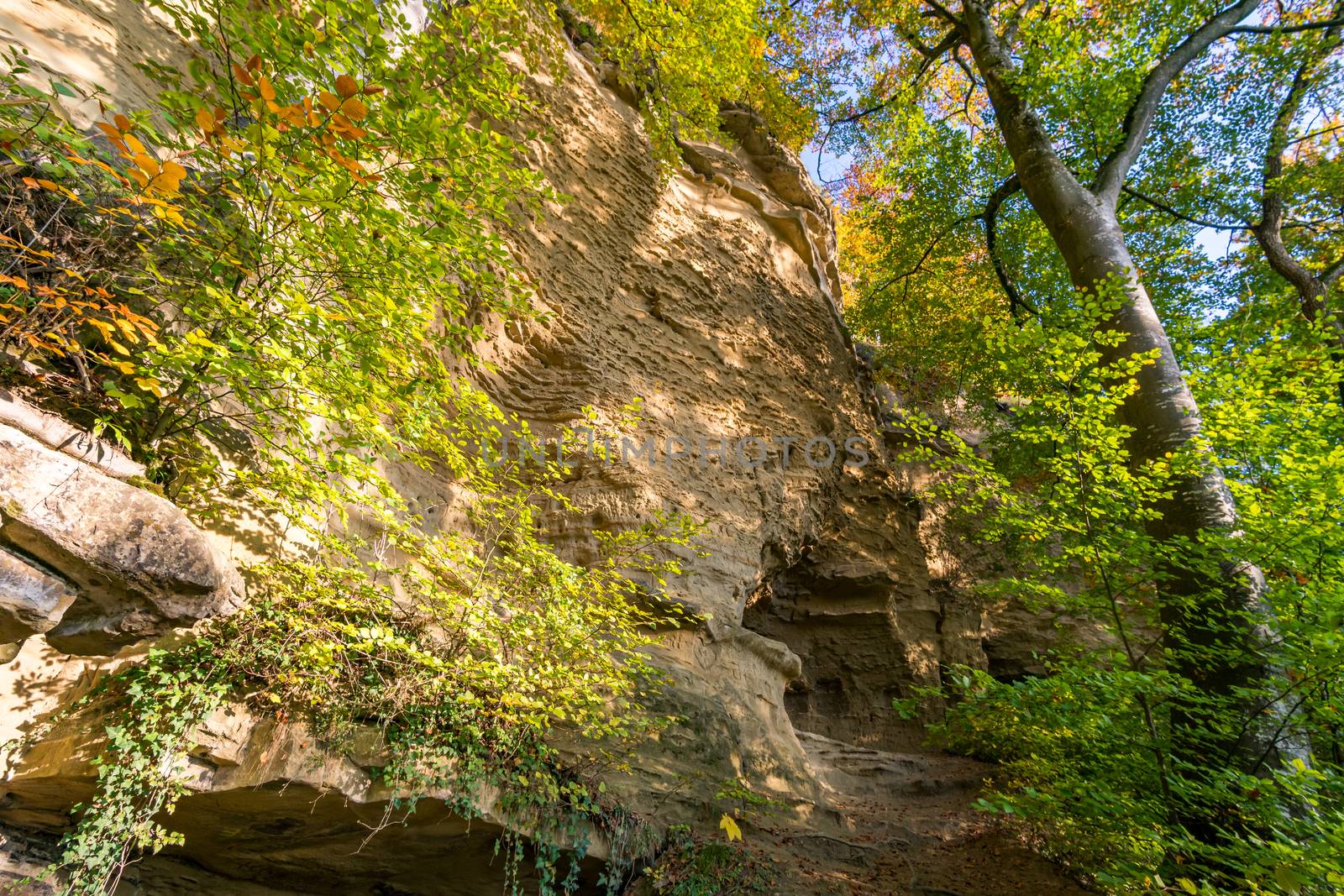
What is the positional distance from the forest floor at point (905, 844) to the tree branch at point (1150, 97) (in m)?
6.90

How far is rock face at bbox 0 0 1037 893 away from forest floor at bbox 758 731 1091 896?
0.50 metres

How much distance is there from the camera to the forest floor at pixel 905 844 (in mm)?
4660

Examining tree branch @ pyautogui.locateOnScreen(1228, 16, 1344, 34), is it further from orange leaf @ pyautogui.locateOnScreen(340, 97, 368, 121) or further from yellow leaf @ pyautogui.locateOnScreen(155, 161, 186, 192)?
yellow leaf @ pyautogui.locateOnScreen(155, 161, 186, 192)

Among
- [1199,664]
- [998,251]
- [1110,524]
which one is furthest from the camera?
[998,251]

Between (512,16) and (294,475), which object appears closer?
(294,475)

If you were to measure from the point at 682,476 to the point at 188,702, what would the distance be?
4.94m

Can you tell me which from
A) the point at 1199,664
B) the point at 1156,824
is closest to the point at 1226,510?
the point at 1199,664

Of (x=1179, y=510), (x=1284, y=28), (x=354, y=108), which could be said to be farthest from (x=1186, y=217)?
(x=354, y=108)

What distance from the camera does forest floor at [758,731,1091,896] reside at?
4.66m

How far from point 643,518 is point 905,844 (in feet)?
13.8

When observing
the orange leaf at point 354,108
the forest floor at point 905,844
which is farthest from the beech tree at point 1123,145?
the orange leaf at point 354,108

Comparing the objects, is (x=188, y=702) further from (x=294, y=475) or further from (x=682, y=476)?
(x=682, y=476)

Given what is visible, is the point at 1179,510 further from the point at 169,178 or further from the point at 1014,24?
the point at 1014,24

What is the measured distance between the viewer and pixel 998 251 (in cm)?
1019
